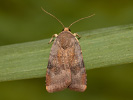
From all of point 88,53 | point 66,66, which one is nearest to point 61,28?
point 66,66

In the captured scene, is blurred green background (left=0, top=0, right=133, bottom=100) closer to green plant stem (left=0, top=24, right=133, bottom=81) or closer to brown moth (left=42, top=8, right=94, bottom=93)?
brown moth (left=42, top=8, right=94, bottom=93)

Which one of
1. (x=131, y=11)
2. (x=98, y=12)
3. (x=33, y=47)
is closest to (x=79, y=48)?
(x=33, y=47)

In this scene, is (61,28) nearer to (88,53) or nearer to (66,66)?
(66,66)

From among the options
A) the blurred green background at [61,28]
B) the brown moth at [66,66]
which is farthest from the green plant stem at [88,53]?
the blurred green background at [61,28]

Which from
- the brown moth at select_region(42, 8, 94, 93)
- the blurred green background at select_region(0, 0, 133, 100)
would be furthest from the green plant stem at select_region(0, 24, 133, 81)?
the blurred green background at select_region(0, 0, 133, 100)

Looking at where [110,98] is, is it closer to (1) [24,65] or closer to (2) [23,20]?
(1) [24,65]

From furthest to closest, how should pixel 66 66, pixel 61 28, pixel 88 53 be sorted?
pixel 61 28
pixel 66 66
pixel 88 53
